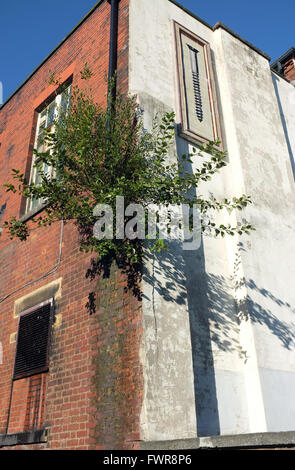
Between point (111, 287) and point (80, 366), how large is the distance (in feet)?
3.51

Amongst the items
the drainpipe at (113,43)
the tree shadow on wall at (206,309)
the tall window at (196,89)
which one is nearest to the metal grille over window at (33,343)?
the tree shadow on wall at (206,309)

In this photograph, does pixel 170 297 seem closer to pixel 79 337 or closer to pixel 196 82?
pixel 79 337

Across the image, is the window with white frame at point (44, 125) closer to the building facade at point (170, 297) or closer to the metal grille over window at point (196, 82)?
the building facade at point (170, 297)

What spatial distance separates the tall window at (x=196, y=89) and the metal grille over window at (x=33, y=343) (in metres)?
3.67

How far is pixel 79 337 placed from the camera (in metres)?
5.39

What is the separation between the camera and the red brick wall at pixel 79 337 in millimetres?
4488

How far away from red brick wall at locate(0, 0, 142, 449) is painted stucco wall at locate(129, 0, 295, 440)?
27 centimetres

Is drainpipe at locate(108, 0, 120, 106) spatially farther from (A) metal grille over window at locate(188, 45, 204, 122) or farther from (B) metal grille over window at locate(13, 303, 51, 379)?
(B) metal grille over window at locate(13, 303, 51, 379)

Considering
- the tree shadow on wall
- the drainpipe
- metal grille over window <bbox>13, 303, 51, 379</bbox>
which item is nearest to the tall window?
the tree shadow on wall

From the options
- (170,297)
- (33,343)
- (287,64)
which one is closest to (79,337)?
(33,343)

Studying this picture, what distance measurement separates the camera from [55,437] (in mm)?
5074

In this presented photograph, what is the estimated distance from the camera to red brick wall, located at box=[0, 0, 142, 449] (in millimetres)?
4488

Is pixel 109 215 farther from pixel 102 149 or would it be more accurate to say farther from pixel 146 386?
pixel 146 386
